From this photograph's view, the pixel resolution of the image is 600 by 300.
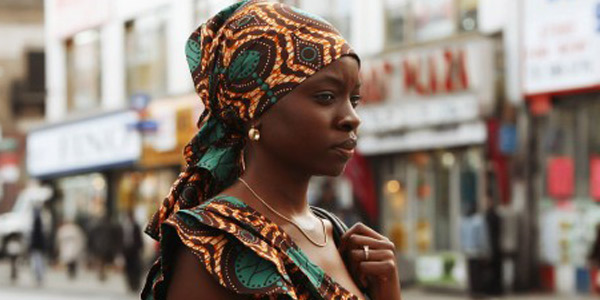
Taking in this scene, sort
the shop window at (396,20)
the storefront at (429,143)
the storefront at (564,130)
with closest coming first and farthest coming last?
the storefront at (564,130), the storefront at (429,143), the shop window at (396,20)

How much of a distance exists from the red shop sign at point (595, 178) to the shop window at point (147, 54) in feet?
48.9

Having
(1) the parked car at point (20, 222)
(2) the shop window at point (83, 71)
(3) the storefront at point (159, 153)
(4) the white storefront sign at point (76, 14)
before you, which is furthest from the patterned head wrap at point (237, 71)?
(2) the shop window at point (83, 71)

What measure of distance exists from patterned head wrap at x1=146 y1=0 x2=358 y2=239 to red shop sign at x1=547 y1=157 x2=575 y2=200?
54.8 feet

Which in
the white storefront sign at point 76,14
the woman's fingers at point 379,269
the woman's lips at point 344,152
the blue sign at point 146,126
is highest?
the white storefront sign at point 76,14

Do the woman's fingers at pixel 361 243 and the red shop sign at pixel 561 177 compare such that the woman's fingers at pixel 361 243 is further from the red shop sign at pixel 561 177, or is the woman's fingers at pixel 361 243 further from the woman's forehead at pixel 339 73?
the red shop sign at pixel 561 177

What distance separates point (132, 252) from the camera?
2189cm

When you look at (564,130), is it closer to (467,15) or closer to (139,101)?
(467,15)

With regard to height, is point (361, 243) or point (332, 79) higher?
point (332, 79)

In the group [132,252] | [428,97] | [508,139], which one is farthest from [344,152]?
[132,252]

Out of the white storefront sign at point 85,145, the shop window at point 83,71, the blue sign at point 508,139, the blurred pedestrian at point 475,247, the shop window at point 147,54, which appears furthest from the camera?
the shop window at point 83,71

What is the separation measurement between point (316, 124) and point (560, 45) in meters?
17.0

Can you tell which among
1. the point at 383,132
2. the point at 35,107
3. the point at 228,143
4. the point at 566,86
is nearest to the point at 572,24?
the point at 566,86

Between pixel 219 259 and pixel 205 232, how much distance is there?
66 mm

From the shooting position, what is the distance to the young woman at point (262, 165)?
2.15 metres
